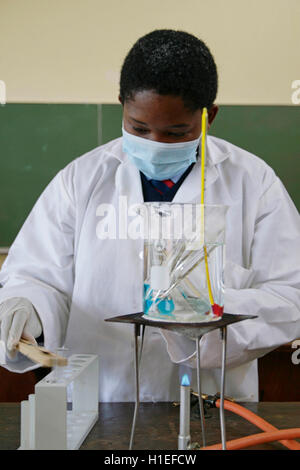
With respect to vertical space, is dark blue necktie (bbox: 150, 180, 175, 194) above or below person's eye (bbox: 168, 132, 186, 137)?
below

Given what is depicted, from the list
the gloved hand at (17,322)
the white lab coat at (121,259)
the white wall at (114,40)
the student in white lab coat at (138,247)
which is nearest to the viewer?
the gloved hand at (17,322)

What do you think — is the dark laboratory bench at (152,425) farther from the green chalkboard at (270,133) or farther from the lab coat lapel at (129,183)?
the green chalkboard at (270,133)

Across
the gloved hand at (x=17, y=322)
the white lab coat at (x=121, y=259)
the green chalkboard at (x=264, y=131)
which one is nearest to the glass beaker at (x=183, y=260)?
the gloved hand at (x=17, y=322)

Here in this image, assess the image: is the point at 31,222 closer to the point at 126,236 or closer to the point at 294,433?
the point at 126,236

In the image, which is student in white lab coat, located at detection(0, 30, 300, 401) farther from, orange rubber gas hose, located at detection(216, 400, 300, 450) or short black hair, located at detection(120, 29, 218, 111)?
orange rubber gas hose, located at detection(216, 400, 300, 450)

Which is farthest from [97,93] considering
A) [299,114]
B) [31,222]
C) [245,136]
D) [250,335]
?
[250,335]

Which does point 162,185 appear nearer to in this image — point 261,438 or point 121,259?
point 121,259

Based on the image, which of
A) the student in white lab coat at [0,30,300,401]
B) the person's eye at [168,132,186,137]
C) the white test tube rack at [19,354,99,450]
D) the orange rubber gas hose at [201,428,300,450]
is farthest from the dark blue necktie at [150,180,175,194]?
the orange rubber gas hose at [201,428,300,450]

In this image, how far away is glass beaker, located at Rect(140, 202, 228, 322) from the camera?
0.66m

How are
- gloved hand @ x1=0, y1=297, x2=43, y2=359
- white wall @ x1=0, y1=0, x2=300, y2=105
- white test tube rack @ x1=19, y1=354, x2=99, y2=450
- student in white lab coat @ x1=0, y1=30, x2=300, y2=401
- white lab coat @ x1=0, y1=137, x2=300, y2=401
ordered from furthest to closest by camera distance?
white wall @ x1=0, y1=0, x2=300, y2=105 → white lab coat @ x1=0, y1=137, x2=300, y2=401 → student in white lab coat @ x1=0, y1=30, x2=300, y2=401 → gloved hand @ x1=0, y1=297, x2=43, y2=359 → white test tube rack @ x1=19, y1=354, x2=99, y2=450

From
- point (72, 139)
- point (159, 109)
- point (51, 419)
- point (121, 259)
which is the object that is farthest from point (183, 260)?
point (72, 139)

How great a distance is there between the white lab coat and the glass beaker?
52 cm

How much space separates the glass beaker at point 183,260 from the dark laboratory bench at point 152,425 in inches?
10.9

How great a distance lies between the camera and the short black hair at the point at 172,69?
1010 mm
